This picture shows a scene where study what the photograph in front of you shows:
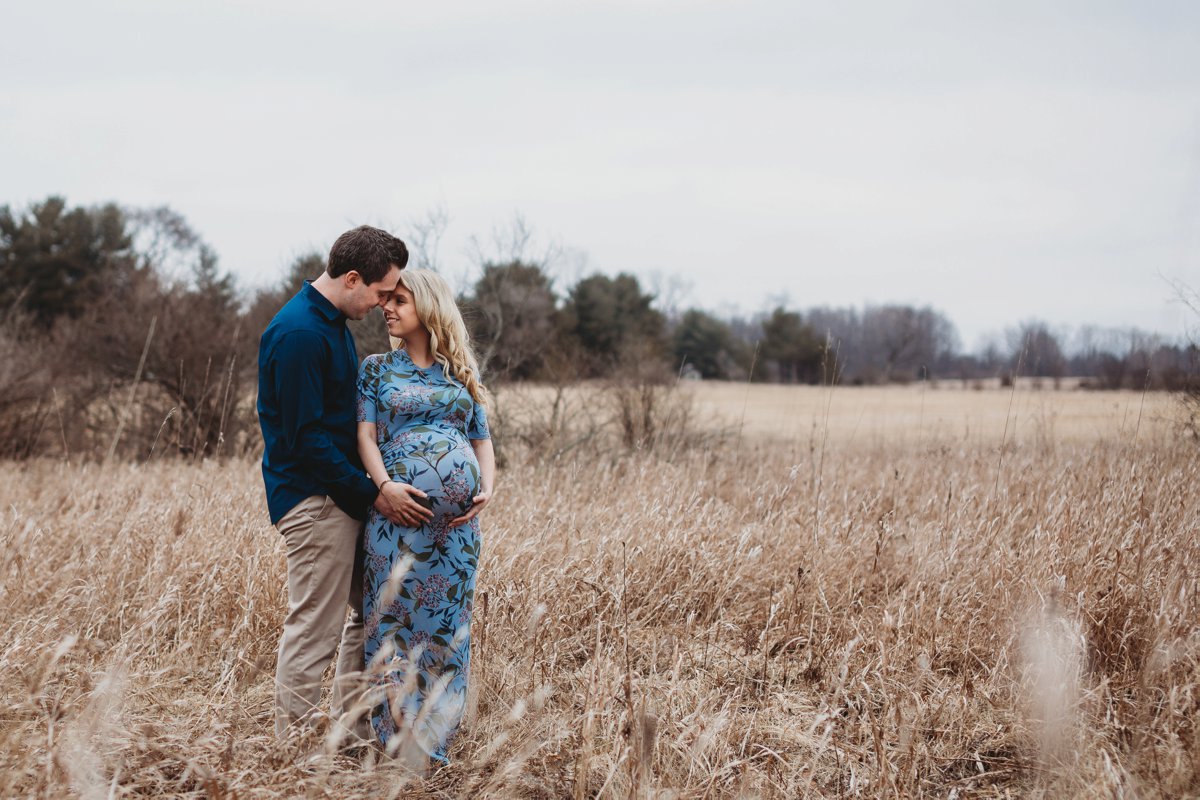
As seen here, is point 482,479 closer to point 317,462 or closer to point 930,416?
point 317,462

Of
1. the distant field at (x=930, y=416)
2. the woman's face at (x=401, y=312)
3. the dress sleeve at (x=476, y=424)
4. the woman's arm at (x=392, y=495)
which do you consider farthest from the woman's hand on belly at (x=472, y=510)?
the distant field at (x=930, y=416)

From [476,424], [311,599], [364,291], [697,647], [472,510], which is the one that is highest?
[364,291]

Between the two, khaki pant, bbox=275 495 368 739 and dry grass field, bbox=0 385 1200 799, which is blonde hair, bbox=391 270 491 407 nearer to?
khaki pant, bbox=275 495 368 739

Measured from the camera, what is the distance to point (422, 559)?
9.66ft

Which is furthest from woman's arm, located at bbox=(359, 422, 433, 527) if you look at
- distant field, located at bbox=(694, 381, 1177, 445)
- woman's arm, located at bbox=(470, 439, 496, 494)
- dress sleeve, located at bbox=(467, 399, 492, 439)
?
distant field, located at bbox=(694, 381, 1177, 445)

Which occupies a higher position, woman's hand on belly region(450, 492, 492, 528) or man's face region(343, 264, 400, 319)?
man's face region(343, 264, 400, 319)

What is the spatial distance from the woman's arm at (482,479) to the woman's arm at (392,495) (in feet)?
0.51

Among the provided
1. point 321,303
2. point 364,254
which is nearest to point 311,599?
point 321,303

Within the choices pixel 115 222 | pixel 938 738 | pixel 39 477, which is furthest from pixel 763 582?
pixel 115 222

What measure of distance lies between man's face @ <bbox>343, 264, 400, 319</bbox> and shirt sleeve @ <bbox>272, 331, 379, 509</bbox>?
0.64 feet

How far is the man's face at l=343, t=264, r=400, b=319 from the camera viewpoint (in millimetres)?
2953

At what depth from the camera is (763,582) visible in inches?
183

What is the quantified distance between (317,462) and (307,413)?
0.18 m

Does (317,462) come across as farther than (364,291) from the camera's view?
No
